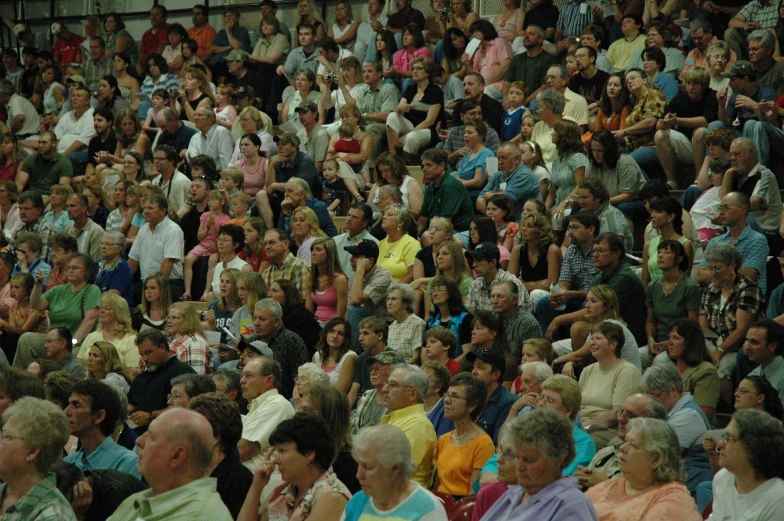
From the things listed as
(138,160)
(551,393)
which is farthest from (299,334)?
(138,160)

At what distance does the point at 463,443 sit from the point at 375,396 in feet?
3.76

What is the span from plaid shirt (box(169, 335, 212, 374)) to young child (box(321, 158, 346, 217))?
10.1 ft

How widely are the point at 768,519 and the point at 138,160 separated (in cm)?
864

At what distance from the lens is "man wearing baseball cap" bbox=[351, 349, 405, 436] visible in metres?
6.73

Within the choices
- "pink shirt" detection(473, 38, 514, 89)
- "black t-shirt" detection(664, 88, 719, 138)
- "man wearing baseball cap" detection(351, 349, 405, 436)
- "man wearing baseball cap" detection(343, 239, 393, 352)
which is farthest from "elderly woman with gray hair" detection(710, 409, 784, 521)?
"pink shirt" detection(473, 38, 514, 89)

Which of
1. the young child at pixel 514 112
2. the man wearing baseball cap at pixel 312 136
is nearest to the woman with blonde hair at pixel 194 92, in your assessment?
the man wearing baseball cap at pixel 312 136

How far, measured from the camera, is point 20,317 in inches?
369

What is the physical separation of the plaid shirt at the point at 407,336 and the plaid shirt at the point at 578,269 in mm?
1064

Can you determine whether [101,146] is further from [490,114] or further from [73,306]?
[490,114]

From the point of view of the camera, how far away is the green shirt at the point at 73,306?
930 centimetres

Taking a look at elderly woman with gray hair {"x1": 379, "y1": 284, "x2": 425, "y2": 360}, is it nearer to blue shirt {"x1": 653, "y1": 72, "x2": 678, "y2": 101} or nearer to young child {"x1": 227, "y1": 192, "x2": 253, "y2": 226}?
young child {"x1": 227, "y1": 192, "x2": 253, "y2": 226}

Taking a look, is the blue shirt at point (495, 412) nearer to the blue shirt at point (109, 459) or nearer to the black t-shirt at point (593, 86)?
the blue shirt at point (109, 459)

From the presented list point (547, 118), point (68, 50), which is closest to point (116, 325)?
point (547, 118)

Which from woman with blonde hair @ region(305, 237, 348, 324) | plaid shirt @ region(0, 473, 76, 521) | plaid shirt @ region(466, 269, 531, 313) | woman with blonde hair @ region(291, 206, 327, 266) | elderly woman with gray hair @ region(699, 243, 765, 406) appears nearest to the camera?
plaid shirt @ region(0, 473, 76, 521)
